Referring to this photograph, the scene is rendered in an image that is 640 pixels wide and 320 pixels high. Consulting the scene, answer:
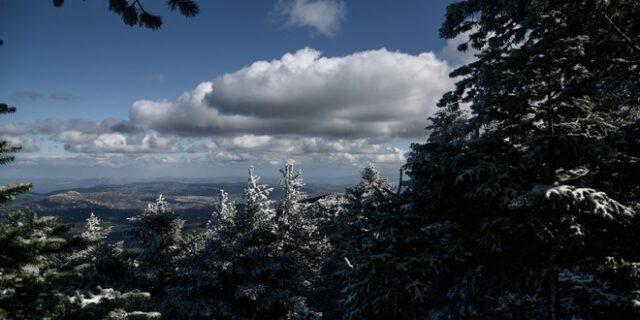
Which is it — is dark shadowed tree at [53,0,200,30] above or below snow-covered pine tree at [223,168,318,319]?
above

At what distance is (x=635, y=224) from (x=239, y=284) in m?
21.9

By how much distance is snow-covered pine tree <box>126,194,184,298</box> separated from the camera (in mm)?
28531

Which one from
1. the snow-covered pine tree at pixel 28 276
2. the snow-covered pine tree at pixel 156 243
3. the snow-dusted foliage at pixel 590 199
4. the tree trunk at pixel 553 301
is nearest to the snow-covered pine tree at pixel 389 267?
the tree trunk at pixel 553 301

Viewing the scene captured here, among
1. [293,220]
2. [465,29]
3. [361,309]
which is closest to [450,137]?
[465,29]

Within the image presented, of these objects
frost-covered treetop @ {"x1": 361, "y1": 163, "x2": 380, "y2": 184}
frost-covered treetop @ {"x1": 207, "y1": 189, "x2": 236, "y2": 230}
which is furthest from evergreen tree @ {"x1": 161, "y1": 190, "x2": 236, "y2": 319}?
frost-covered treetop @ {"x1": 361, "y1": 163, "x2": 380, "y2": 184}

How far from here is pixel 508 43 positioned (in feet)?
62.5

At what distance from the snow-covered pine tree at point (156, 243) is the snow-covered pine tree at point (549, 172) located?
24038mm

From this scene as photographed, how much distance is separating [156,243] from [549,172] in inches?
1040

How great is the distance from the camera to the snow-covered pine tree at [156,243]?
93.6ft

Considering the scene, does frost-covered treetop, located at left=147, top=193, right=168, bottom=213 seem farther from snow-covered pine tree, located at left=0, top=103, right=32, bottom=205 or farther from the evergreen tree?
snow-covered pine tree, located at left=0, top=103, right=32, bottom=205

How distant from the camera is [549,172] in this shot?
9.02 metres

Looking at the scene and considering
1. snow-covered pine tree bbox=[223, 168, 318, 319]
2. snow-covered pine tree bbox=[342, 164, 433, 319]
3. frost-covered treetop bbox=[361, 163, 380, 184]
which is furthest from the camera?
frost-covered treetop bbox=[361, 163, 380, 184]

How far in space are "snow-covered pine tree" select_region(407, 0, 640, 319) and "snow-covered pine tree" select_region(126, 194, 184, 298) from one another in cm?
2404

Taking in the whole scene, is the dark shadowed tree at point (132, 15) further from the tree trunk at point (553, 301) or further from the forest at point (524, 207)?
the tree trunk at point (553, 301)
